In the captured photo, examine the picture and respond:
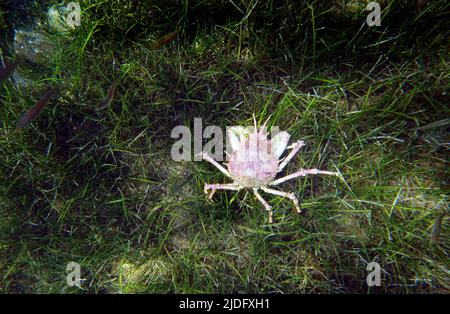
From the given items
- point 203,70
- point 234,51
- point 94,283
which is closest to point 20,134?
point 94,283

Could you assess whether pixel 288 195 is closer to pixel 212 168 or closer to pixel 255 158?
pixel 255 158

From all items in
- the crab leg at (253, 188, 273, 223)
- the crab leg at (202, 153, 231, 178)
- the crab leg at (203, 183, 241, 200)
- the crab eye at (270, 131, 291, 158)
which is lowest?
the crab leg at (253, 188, 273, 223)

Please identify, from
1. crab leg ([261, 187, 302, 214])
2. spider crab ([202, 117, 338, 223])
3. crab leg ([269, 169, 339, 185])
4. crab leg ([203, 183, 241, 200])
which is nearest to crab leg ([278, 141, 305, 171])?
spider crab ([202, 117, 338, 223])

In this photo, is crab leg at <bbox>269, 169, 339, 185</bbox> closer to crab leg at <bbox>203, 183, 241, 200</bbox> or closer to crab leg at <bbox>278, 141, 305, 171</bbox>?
crab leg at <bbox>278, 141, 305, 171</bbox>

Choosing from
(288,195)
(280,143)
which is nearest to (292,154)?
(280,143)
